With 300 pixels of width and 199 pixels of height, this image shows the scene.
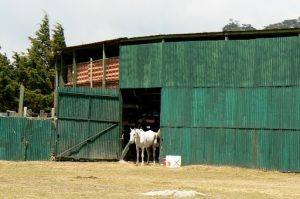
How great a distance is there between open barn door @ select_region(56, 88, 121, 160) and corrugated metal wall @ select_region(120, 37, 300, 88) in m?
1.85

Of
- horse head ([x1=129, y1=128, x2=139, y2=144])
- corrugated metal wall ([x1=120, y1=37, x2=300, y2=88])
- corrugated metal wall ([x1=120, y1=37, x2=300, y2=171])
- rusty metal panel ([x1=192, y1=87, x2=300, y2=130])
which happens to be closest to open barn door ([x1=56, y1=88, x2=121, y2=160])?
horse head ([x1=129, y1=128, x2=139, y2=144])

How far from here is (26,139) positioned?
3516cm

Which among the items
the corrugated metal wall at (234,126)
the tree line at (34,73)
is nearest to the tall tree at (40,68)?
the tree line at (34,73)

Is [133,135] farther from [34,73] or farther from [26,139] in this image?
[34,73]

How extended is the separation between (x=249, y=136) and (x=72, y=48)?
1504 cm

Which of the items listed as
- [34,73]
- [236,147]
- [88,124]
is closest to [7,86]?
[34,73]

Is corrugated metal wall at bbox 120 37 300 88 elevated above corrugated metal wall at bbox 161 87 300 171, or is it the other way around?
corrugated metal wall at bbox 120 37 300 88

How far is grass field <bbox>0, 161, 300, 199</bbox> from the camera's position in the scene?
19.6m

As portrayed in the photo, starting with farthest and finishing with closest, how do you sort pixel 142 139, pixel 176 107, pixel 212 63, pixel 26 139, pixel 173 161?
pixel 142 139 → pixel 176 107 → pixel 26 139 → pixel 212 63 → pixel 173 161

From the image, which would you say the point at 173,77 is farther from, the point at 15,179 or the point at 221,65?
the point at 15,179

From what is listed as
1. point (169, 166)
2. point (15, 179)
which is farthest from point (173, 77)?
point (15, 179)

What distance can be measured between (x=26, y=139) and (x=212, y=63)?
11.9 metres

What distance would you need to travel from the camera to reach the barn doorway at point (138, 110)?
39.6 meters

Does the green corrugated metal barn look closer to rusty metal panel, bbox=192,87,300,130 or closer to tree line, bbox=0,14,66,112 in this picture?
rusty metal panel, bbox=192,87,300,130
